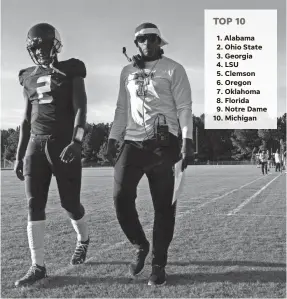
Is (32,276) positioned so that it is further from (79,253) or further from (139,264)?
(139,264)

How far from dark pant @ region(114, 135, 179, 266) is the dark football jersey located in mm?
594

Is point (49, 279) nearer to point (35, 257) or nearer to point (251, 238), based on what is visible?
point (35, 257)

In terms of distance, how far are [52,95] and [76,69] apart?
0.31 m

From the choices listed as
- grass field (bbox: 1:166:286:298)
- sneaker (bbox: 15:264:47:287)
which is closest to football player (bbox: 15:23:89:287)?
sneaker (bbox: 15:264:47:287)

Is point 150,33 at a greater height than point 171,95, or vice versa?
point 150,33

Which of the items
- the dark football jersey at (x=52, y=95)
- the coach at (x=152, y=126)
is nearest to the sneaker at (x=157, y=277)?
the coach at (x=152, y=126)

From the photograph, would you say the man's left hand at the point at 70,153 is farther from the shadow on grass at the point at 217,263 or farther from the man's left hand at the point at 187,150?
the shadow on grass at the point at 217,263

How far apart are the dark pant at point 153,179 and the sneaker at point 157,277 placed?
0.06 meters

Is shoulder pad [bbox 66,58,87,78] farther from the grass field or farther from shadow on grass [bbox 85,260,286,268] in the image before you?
shadow on grass [bbox 85,260,286,268]

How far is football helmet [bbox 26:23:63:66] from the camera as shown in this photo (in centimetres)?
402

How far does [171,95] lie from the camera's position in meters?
4.04

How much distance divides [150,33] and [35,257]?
7.31 feet

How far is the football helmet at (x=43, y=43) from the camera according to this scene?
4.02 m

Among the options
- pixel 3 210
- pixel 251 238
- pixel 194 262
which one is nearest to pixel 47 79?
pixel 194 262
